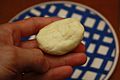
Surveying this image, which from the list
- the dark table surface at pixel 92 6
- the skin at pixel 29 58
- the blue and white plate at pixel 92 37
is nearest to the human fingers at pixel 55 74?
the skin at pixel 29 58

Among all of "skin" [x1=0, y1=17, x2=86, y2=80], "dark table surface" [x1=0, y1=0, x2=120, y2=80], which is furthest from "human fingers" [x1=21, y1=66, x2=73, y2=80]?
"dark table surface" [x1=0, y1=0, x2=120, y2=80]

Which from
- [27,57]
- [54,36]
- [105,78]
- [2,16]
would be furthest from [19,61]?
[2,16]

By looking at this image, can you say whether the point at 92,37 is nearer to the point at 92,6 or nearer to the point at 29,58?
the point at 92,6

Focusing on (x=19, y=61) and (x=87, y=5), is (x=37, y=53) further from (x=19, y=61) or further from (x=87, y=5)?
(x=87, y=5)

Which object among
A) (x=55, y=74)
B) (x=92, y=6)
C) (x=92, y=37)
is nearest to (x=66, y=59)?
(x=55, y=74)

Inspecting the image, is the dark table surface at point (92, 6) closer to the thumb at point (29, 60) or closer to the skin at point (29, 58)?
the skin at point (29, 58)

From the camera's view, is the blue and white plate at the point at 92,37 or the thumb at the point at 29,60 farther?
the blue and white plate at the point at 92,37
